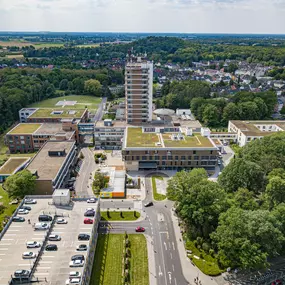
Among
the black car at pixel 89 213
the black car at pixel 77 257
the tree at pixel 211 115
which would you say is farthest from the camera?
the tree at pixel 211 115

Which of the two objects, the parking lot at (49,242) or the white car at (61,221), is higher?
the white car at (61,221)

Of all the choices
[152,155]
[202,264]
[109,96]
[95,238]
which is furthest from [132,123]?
[109,96]

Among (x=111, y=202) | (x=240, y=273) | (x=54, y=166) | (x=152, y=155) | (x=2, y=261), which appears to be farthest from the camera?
(x=152, y=155)

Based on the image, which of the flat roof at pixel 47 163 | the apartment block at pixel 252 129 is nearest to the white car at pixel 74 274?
the flat roof at pixel 47 163

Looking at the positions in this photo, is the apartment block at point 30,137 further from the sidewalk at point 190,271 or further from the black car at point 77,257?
the sidewalk at point 190,271

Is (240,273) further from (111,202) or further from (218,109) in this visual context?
(218,109)

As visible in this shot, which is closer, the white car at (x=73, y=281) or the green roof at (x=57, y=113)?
the white car at (x=73, y=281)
